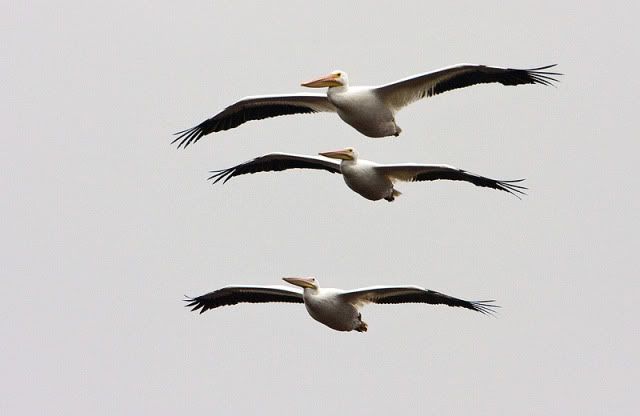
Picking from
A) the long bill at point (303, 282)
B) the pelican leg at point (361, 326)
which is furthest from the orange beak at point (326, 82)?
the pelican leg at point (361, 326)

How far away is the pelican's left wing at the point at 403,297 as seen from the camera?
85.3ft

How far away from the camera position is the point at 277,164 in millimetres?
28531

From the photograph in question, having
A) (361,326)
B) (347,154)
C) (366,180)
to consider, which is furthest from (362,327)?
(347,154)

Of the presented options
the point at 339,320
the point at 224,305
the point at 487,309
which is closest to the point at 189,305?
the point at 224,305

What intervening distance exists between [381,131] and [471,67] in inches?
61.3

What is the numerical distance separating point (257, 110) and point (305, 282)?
2640mm

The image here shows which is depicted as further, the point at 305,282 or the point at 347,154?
the point at 347,154

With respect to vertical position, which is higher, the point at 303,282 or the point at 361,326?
the point at 303,282

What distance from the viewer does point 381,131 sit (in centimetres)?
2672

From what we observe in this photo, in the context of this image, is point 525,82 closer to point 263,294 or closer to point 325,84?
point 325,84

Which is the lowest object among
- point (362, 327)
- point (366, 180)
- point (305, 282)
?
point (362, 327)

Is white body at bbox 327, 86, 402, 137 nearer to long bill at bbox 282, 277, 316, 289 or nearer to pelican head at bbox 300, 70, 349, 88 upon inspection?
pelican head at bbox 300, 70, 349, 88

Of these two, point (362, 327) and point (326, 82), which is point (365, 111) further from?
point (362, 327)

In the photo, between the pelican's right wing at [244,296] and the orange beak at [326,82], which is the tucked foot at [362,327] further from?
the orange beak at [326,82]
